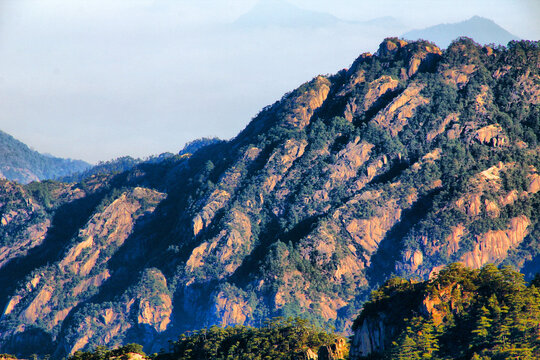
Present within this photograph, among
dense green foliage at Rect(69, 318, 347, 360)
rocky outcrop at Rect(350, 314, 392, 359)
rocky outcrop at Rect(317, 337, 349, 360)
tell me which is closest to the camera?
rocky outcrop at Rect(350, 314, 392, 359)

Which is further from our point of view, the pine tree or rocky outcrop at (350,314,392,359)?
rocky outcrop at (350,314,392,359)

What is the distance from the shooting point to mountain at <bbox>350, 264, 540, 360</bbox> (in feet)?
348

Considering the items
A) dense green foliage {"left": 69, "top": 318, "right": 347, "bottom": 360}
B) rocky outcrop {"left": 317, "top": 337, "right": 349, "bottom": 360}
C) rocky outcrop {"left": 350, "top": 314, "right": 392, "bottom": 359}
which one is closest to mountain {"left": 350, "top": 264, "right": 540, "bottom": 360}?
rocky outcrop {"left": 350, "top": 314, "right": 392, "bottom": 359}

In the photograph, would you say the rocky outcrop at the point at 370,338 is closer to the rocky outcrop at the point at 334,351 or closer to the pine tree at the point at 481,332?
the rocky outcrop at the point at 334,351

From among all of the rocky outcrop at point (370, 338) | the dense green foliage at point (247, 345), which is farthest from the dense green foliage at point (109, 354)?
the rocky outcrop at point (370, 338)

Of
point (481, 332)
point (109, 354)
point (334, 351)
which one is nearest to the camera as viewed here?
point (481, 332)

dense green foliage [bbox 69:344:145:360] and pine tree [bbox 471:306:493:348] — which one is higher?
pine tree [bbox 471:306:493:348]

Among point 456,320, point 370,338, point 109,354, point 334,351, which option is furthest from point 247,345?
point 456,320

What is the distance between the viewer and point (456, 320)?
360 feet

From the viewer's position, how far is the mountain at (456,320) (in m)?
106

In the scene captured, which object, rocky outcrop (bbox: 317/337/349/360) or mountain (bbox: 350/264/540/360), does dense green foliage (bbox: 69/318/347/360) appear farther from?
mountain (bbox: 350/264/540/360)

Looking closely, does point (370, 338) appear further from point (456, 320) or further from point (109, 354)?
point (109, 354)

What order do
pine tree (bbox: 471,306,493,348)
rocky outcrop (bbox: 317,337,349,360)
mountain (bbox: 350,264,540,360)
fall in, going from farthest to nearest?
rocky outcrop (bbox: 317,337,349,360) < pine tree (bbox: 471,306,493,348) < mountain (bbox: 350,264,540,360)

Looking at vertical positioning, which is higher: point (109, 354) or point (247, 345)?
point (247, 345)
